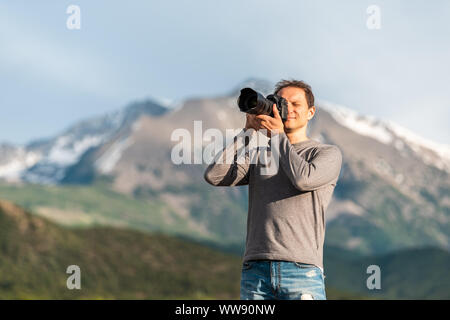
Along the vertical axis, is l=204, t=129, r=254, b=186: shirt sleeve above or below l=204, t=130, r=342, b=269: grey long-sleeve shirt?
above

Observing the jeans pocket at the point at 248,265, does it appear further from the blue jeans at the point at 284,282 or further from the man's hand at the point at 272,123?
the man's hand at the point at 272,123

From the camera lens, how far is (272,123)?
5406 mm

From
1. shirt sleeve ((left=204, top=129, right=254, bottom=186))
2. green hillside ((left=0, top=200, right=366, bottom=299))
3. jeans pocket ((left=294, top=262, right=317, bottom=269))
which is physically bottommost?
jeans pocket ((left=294, top=262, right=317, bottom=269))

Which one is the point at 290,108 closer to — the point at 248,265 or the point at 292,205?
the point at 292,205

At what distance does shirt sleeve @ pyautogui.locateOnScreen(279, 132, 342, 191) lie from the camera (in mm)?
5047

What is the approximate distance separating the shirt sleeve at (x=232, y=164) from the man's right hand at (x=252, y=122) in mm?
48

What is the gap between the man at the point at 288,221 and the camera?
506cm

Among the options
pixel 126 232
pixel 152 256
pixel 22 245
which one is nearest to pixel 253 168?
pixel 22 245

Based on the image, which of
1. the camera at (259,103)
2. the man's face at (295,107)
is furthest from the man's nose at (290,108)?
the camera at (259,103)

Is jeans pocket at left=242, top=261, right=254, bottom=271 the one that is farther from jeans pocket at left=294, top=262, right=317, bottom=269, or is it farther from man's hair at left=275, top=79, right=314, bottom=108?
man's hair at left=275, top=79, right=314, bottom=108

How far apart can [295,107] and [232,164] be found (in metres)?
→ 0.79
